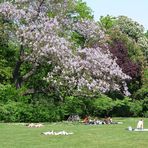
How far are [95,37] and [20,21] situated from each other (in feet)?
28.8

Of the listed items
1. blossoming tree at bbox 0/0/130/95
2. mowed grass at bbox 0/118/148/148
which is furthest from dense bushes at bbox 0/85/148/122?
mowed grass at bbox 0/118/148/148

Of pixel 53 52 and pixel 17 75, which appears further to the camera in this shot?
pixel 17 75

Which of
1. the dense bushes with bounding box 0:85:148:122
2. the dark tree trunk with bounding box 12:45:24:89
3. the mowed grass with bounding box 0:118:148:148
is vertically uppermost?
the dark tree trunk with bounding box 12:45:24:89

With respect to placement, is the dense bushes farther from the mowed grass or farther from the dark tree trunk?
the mowed grass

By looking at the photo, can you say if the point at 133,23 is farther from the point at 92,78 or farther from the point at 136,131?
the point at 136,131

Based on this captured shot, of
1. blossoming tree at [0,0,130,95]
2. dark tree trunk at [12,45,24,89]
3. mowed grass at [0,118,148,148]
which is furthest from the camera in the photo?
dark tree trunk at [12,45,24,89]

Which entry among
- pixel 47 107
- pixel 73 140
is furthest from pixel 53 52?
pixel 73 140

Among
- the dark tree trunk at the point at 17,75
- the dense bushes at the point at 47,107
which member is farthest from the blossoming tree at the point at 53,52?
the dense bushes at the point at 47,107

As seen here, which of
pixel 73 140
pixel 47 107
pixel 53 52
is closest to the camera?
pixel 73 140

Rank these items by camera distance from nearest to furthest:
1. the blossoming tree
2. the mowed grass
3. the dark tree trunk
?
the mowed grass < the blossoming tree < the dark tree trunk

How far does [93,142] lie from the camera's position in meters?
18.3

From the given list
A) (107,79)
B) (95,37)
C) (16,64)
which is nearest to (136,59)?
(95,37)

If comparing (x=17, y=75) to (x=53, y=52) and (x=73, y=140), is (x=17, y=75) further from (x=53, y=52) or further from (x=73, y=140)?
(x=73, y=140)

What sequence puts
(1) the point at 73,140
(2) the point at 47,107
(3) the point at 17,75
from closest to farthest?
(1) the point at 73,140 → (2) the point at 47,107 → (3) the point at 17,75
